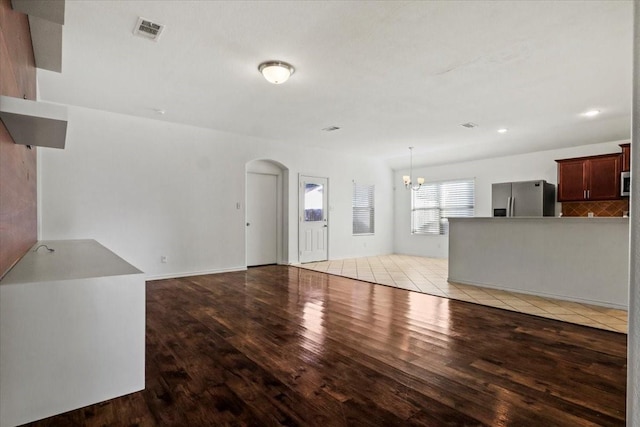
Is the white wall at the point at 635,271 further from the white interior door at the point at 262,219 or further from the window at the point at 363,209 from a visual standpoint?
the window at the point at 363,209

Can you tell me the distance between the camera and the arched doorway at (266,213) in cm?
693

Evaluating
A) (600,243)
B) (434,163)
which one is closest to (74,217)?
(600,243)

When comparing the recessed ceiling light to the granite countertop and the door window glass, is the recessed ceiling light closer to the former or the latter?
the door window glass

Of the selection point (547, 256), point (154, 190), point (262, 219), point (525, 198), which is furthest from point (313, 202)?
point (547, 256)

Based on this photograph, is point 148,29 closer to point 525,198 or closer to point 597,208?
point 525,198

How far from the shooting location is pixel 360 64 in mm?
3455

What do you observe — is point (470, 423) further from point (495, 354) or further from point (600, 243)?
point (600, 243)

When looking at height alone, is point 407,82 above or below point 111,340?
above

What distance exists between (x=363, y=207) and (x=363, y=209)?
0.06 m

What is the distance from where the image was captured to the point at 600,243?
4031 millimetres

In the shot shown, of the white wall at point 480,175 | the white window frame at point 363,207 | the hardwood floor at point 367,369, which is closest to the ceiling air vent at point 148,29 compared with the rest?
the hardwood floor at point 367,369

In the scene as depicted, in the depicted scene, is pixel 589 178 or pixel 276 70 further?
pixel 589 178

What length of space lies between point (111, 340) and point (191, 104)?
3758 millimetres

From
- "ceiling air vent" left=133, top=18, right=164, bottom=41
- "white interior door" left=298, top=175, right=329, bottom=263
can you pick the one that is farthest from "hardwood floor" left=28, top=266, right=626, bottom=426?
"white interior door" left=298, top=175, right=329, bottom=263
